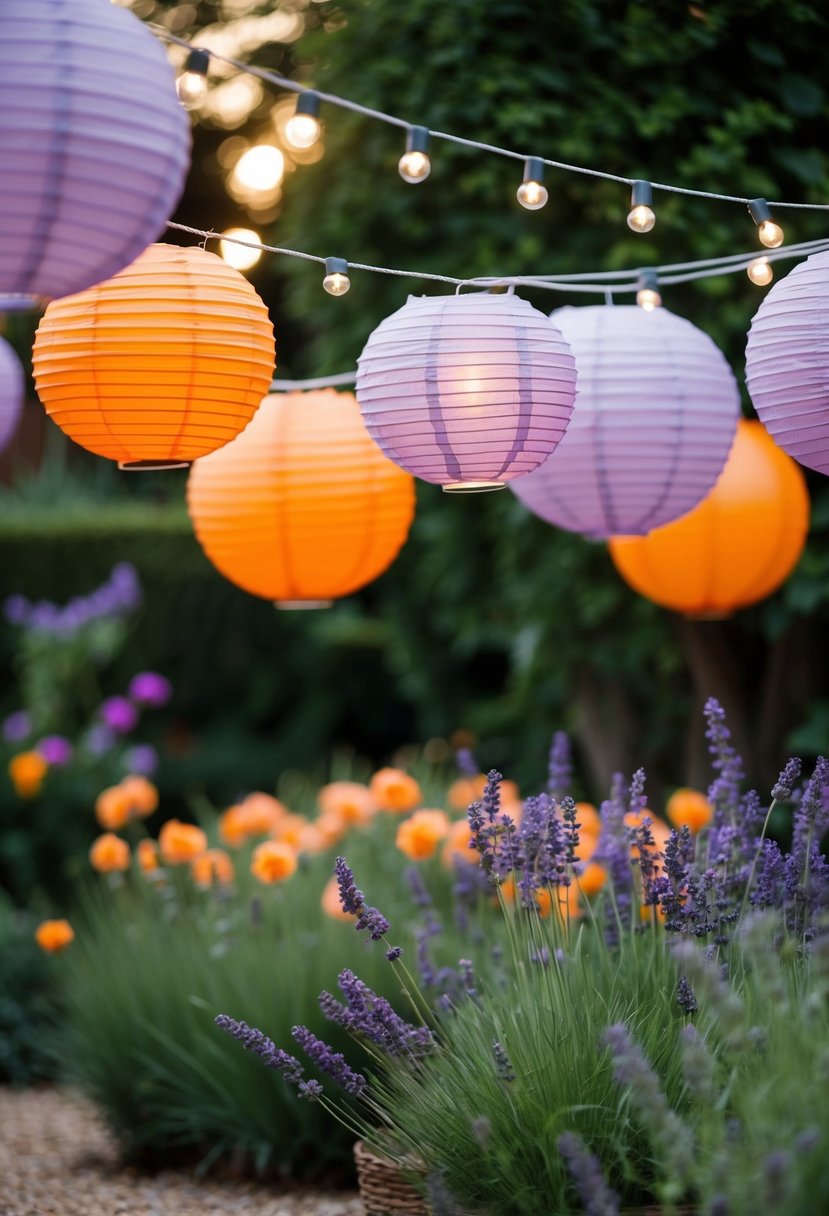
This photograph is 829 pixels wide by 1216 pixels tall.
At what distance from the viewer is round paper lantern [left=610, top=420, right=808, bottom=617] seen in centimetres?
345

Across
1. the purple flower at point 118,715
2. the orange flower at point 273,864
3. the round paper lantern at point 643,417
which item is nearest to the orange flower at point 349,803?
the orange flower at point 273,864

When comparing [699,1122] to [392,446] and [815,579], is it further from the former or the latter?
[815,579]

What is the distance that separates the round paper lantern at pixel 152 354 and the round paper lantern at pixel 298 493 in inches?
25.8

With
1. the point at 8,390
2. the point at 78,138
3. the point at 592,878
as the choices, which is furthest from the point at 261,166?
the point at 78,138

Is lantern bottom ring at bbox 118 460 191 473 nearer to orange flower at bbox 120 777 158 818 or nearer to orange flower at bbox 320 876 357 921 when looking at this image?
orange flower at bbox 320 876 357 921

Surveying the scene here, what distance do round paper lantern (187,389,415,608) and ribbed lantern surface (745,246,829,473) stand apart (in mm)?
917

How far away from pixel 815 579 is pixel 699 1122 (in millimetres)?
2405

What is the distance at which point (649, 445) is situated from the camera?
274cm

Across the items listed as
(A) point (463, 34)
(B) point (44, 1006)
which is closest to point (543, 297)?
(A) point (463, 34)

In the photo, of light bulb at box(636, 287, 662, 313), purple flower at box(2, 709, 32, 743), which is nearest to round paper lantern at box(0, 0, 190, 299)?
light bulb at box(636, 287, 662, 313)

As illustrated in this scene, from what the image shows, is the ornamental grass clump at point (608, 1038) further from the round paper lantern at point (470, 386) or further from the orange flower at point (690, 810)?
the orange flower at point (690, 810)

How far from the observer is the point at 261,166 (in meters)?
8.38

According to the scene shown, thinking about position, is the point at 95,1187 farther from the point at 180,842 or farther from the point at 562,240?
the point at 562,240

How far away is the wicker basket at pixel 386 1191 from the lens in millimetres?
2271
